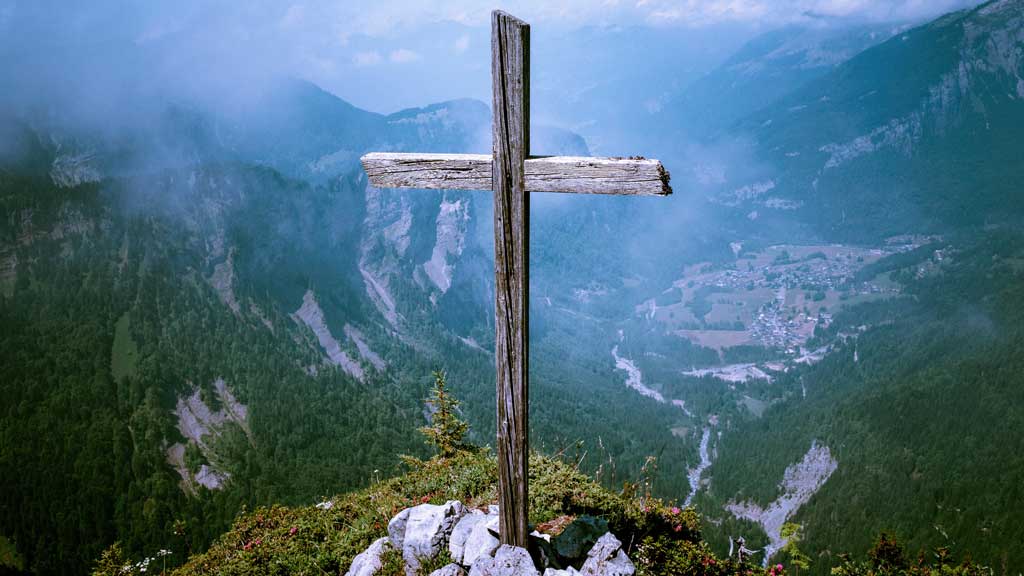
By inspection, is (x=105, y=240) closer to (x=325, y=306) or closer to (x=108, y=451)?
(x=325, y=306)

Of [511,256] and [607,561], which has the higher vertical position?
[511,256]

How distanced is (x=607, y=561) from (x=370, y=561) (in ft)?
13.0

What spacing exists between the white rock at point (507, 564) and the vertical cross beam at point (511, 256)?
0.55 feet

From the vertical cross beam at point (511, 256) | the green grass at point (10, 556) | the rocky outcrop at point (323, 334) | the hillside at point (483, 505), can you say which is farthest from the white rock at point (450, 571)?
the rocky outcrop at point (323, 334)

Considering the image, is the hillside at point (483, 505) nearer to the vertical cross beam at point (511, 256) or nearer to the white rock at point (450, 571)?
the white rock at point (450, 571)

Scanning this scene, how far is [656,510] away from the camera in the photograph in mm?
9055

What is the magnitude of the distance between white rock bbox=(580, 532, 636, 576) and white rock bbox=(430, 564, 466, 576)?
5.38 feet

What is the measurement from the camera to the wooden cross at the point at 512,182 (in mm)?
5500

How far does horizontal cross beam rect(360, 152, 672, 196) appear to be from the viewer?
5.24 m

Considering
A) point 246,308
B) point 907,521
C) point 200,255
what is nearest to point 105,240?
point 200,255

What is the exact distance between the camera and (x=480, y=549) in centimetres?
720

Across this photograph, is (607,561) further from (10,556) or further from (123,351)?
(123,351)

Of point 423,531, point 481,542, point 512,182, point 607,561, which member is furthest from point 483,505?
point 512,182

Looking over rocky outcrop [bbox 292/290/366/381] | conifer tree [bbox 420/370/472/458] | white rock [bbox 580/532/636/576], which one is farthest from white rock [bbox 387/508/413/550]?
rocky outcrop [bbox 292/290/366/381]
